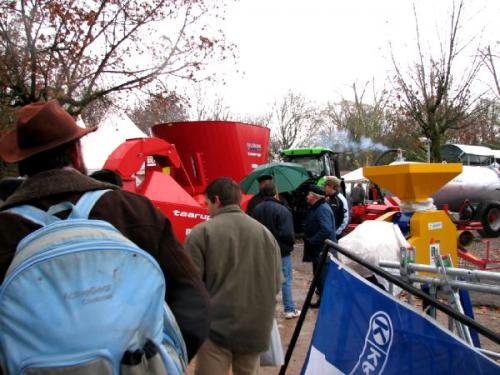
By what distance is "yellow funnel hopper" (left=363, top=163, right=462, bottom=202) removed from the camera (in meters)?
4.01

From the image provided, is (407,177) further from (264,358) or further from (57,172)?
(57,172)

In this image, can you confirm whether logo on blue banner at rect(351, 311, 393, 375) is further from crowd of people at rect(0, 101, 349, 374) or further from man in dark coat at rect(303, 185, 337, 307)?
man in dark coat at rect(303, 185, 337, 307)

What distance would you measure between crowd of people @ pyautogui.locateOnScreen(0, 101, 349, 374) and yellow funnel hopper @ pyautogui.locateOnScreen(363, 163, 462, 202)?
1.16 metres

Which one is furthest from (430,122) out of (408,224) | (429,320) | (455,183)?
(429,320)

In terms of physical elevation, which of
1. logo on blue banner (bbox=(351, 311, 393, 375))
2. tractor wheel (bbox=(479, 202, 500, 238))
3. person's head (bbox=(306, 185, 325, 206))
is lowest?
tractor wheel (bbox=(479, 202, 500, 238))

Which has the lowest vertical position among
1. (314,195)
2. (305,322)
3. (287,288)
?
(305,322)

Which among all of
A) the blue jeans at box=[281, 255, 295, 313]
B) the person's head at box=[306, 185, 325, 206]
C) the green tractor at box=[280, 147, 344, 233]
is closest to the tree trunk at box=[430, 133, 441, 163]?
the green tractor at box=[280, 147, 344, 233]

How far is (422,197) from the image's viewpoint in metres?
4.16

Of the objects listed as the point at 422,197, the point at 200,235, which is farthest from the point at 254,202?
the point at 200,235

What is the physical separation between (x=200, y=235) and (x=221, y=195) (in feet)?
1.14

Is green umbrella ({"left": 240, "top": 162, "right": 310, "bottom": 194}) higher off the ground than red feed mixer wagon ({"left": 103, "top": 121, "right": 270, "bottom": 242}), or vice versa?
red feed mixer wagon ({"left": 103, "top": 121, "right": 270, "bottom": 242})

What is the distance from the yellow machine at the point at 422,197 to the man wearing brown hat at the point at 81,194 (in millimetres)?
2753

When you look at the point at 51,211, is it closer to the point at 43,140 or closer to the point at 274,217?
the point at 43,140

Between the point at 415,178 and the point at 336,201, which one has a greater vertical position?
the point at 415,178
